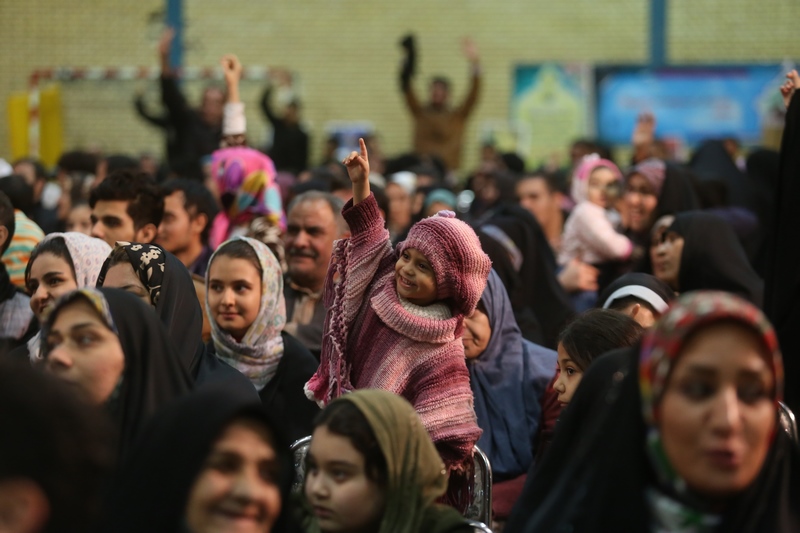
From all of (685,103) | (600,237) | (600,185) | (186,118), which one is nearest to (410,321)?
(600,237)

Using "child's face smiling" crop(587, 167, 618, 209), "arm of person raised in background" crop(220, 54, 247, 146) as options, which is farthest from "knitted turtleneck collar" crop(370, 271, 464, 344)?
"child's face smiling" crop(587, 167, 618, 209)

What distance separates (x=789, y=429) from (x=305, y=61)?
15.2 m

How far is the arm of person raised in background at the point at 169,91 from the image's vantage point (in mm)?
10633

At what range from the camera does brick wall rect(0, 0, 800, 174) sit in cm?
1823

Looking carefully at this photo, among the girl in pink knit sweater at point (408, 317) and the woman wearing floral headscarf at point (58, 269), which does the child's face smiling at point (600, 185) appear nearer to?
the girl in pink knit sweater at point (408, 317)

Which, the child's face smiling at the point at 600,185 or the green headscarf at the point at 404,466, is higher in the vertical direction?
the child's face smiling at the point at 600,185

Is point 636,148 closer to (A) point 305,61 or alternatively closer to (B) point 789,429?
(B) point 789,429

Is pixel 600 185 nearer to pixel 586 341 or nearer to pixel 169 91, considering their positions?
pixel 169 91

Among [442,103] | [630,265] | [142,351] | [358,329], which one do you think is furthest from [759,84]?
[142,351]

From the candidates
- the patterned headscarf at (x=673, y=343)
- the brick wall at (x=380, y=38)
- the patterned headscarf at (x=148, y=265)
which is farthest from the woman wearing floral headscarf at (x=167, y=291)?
the brick wall at (x=380, y=38)

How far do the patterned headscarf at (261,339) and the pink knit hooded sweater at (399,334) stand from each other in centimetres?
46

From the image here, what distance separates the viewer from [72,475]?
2.37 metres

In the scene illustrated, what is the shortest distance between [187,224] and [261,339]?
1.74 m

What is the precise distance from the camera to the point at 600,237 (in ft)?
24.6
